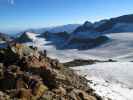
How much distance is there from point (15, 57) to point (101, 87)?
970cm

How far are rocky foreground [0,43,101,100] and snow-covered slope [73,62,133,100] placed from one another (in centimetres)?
260

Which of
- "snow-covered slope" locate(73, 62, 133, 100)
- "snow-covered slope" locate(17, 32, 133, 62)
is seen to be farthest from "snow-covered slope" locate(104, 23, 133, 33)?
"snow-covered slope" locate(73, 62, 133, 100)

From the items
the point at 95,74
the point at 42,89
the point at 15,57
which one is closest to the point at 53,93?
the point at 42,89

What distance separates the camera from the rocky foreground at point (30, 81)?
19.2 m

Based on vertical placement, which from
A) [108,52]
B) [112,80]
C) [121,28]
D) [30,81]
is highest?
[30,81]

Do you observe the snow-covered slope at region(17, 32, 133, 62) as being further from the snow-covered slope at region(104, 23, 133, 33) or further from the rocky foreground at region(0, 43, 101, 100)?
the rocky foreground at region(0, 43, 101, 100)

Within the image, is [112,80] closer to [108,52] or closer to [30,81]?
[30,81]

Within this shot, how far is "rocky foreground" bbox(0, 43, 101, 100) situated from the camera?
19.2 metres

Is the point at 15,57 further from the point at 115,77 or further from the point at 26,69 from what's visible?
the point at 115,77

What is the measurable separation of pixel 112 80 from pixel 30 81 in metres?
17.4

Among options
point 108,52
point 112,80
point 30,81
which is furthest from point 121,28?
point 30,81

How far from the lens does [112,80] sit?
→ 117ft

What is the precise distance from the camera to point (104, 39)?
156m

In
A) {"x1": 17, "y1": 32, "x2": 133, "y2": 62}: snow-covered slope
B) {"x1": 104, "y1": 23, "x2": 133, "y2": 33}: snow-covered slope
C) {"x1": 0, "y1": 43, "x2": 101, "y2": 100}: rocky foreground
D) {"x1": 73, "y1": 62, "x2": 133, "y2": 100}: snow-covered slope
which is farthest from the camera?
{"x1": 104, "y1": 23, "x2": 133, "y2": 33}: snow-covered slope
